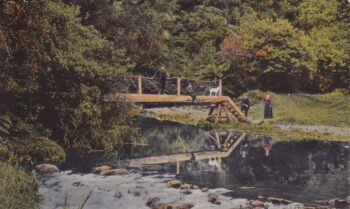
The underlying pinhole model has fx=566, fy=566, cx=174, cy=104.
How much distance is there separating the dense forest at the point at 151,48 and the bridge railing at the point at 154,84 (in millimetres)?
69

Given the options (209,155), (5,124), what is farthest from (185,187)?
(5,124)

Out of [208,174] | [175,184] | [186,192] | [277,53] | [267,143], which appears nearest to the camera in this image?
[186,192]

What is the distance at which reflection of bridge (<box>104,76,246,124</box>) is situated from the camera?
523 cm

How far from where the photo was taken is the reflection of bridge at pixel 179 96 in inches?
206

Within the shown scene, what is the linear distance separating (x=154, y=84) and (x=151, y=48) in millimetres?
335

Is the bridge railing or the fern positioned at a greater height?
the bridge railing

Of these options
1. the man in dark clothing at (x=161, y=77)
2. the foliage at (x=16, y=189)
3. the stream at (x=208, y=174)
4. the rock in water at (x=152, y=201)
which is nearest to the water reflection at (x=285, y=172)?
the stream at (x=208, y=174)

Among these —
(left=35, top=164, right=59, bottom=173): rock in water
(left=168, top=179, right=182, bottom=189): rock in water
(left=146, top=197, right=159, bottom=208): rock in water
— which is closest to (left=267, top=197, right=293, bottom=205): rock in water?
(left=168, top=179, right=182, bottom=189): rock in water

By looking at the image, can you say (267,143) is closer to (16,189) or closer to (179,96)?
(179,96)

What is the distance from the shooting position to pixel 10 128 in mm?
4934

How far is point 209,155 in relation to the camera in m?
5.29

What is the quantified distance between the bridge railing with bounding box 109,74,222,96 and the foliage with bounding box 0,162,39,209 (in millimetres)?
1269

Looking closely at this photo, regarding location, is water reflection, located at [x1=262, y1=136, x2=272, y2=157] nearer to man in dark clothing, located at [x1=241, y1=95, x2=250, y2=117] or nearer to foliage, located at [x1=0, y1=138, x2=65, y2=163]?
man in dark clothing, located at [x1=241, y1=95, x2=250, y2=117]

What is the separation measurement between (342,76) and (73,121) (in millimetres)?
2573
